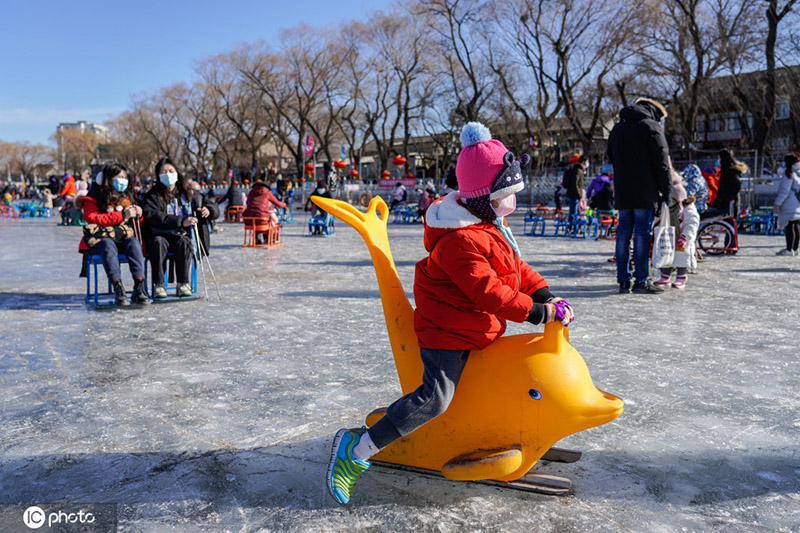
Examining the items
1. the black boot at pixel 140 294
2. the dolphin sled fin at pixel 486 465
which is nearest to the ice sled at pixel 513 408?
the dolphin sled fin at pixel 486 465

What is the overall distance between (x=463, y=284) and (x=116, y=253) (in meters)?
4.86

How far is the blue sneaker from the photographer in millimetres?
2299

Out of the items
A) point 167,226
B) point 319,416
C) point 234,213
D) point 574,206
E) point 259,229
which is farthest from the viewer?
point 234,213

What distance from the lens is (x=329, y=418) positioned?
3191mm

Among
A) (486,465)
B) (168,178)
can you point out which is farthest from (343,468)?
(168,178)

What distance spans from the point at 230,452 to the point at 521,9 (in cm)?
3016

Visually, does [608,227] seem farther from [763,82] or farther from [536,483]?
[763,82]

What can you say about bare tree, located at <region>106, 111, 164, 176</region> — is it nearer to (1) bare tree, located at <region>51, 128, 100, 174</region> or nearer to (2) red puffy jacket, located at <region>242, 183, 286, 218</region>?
(1) bare tree, located at <region>51, 128, 100, 174</region>

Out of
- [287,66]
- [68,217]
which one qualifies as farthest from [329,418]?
[287,66]

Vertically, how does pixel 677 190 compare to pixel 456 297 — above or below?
above

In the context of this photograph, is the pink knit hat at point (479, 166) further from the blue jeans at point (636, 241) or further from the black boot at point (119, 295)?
the blue jeans at point (636, 241)

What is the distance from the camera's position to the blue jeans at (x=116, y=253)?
5980mm

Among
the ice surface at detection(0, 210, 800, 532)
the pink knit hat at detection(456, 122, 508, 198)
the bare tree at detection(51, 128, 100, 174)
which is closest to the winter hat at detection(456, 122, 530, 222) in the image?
the pink knit hat at detection(456, 122, 508, 198)

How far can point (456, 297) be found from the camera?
2.28 meters
